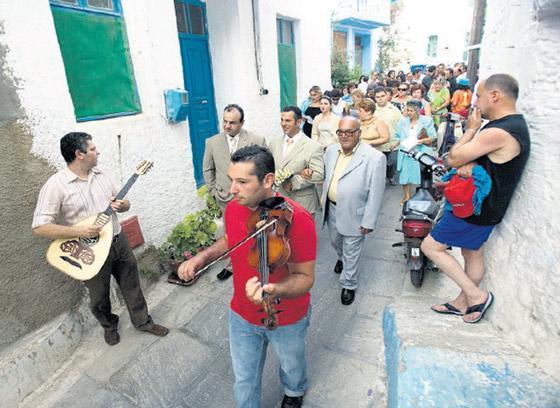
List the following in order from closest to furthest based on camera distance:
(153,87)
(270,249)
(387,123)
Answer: (270,249)
(153,87)
(387,123)

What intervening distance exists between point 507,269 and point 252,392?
5.82 ft

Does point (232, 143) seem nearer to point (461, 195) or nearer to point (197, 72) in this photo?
point (197, 72)

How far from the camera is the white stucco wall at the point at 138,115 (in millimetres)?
2992

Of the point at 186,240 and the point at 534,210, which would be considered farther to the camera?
the point at 186,240

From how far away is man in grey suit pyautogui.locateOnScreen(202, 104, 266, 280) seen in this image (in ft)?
13.0

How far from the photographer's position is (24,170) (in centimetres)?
298

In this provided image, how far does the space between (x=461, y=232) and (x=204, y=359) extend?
2338 mm

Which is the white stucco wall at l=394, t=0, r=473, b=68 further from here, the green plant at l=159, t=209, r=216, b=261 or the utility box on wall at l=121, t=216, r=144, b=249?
the utility box on wall at l=121, t=216, r=144, b=249

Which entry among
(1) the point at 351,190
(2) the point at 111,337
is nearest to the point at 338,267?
(1) the point at 351,190

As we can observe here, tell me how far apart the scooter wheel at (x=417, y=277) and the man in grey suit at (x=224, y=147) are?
2168 mm

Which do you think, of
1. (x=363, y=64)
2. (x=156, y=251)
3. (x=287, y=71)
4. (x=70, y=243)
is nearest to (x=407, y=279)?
(x=156, y=251)

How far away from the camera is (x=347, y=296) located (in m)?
3.82

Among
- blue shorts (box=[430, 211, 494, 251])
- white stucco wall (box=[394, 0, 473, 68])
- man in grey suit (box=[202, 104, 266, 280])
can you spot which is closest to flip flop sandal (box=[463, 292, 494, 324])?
blue shorts (box=[430, 211, 494, 251])

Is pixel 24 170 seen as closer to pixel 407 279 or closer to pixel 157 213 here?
pixel 157 213
